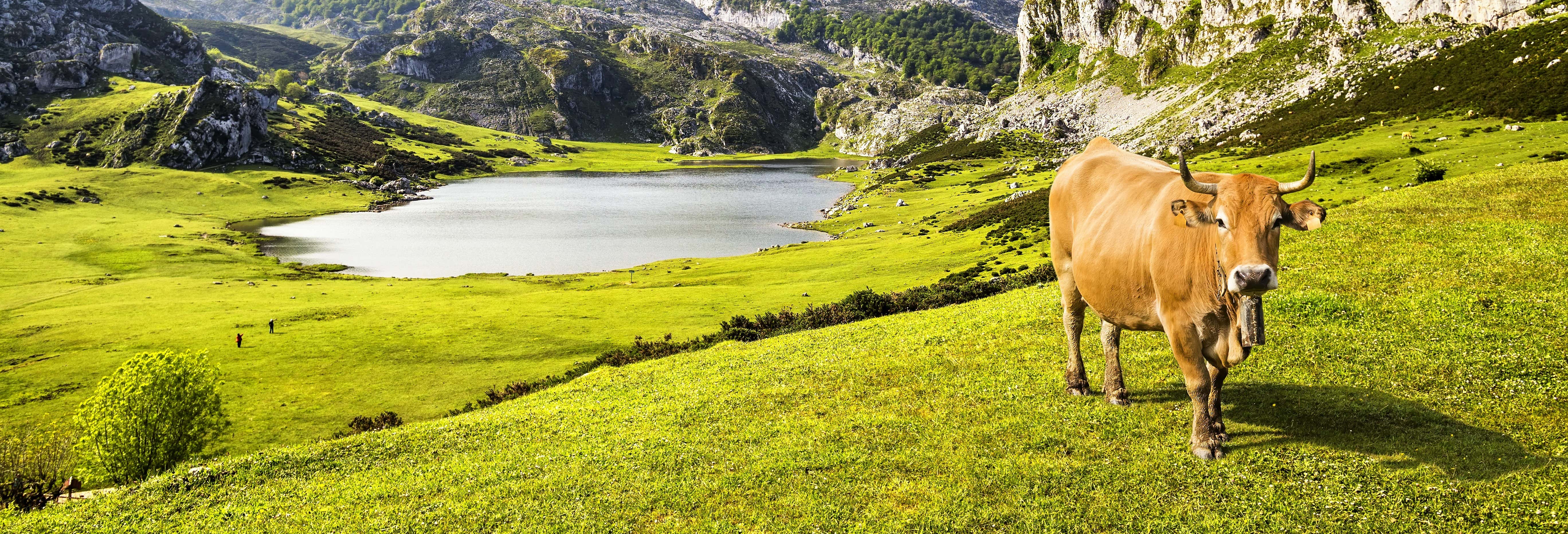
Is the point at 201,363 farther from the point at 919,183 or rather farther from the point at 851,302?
the point at 919,183

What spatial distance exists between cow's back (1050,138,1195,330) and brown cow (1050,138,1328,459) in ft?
0.07

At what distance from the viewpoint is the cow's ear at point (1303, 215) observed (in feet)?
24.7

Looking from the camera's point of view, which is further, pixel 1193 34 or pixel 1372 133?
pixel 1193 34

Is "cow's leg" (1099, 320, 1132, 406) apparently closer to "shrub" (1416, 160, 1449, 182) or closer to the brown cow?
the brown cow

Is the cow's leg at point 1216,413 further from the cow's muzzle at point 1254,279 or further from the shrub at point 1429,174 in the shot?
the shrub at point 1429,174

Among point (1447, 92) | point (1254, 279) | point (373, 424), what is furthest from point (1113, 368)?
point (1447, 92)

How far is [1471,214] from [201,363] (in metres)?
45.2

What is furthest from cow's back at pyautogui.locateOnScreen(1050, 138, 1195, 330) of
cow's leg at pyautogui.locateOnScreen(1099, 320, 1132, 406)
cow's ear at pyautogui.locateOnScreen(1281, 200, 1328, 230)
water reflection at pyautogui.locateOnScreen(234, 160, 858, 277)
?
water reflection at pyautogui.locateOnScreen(234, 160, 858, 277)

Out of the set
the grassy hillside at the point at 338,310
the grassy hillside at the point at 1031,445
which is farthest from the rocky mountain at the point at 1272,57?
the grassy hillside at the point at 1031,445

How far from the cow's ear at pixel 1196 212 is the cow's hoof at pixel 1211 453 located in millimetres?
3704

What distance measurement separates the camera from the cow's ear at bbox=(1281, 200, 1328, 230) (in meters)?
7.52

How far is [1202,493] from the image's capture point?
359 inches

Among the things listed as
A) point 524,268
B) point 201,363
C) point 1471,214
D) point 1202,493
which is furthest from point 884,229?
point 1202,493

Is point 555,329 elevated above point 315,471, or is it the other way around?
point 315,471
